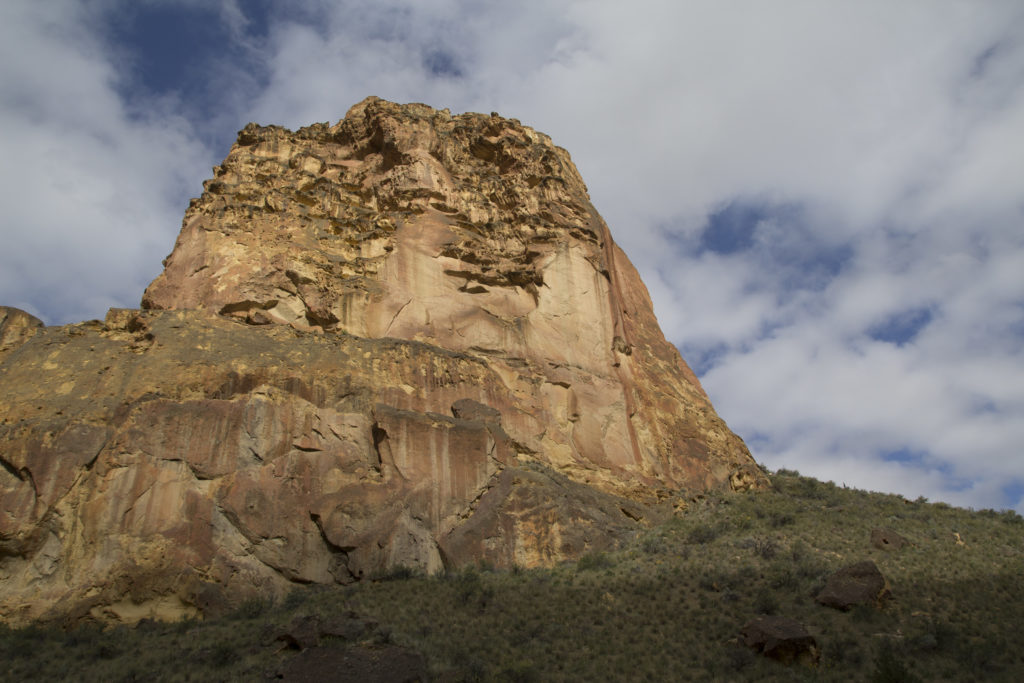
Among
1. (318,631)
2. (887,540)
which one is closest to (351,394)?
(318,631)

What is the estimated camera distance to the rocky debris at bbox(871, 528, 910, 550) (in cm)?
2384

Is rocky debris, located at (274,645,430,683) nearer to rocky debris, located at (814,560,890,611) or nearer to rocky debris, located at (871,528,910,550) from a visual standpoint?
rocky debris, located at (814,560,890,611)

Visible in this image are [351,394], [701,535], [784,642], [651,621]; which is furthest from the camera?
[701,535]

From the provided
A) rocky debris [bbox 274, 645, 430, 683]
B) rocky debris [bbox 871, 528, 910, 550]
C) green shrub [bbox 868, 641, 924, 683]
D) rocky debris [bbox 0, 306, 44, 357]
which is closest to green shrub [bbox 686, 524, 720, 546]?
rocky debris [bbox 871, 528, 910, 550]

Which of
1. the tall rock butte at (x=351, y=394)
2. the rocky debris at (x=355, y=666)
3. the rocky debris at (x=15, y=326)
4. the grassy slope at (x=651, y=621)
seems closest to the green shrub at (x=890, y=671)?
the grassy slope at (x=651, y=621)

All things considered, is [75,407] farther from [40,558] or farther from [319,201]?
[319,201]

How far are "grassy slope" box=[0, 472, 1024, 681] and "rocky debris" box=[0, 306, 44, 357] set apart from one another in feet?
38.7

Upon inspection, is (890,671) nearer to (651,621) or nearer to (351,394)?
(651,621)

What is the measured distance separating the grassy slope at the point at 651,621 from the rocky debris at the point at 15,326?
11806 millimetres

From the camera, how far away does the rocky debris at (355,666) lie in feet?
50.9

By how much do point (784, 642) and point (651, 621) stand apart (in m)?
3.39

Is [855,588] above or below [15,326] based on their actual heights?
below

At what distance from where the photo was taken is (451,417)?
2617 centimetres

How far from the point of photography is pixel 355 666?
51.8 feet
